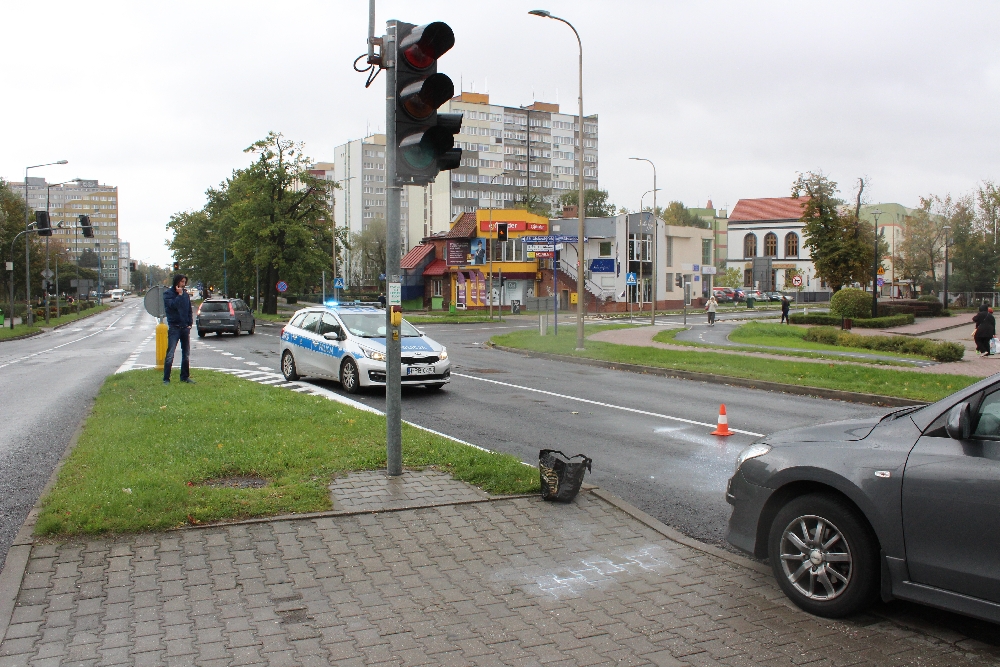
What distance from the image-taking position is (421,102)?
635cm

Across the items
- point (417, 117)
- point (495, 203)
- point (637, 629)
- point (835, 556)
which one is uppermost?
point (495, 203)

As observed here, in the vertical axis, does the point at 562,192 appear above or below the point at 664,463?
above

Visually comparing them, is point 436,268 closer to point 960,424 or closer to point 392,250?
point 392,250

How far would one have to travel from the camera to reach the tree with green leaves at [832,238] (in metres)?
48.9

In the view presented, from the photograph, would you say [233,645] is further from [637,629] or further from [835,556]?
[835,556]

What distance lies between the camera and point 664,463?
27.8 ft

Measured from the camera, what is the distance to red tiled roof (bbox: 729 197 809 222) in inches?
3846

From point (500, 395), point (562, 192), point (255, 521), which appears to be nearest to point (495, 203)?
point (562, 192)

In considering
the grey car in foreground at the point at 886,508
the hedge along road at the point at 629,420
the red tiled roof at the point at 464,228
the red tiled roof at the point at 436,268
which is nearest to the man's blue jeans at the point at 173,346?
the hedge along road at the point at 629,420

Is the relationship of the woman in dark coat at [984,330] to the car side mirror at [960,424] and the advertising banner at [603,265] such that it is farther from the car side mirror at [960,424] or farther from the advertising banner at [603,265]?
the advertising banner at [603,265]

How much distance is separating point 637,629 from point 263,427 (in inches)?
245

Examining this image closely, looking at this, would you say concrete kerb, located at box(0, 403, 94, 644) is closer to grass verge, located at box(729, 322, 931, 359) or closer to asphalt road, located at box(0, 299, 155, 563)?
asphalt road, located at box(0, 299, 155, 563)

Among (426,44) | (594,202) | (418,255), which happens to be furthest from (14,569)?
(594,202)

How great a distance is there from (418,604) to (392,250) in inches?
130
